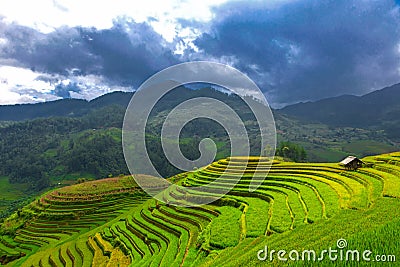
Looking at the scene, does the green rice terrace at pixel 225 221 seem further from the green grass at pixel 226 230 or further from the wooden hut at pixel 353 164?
the wooden hut at pixel 353 164

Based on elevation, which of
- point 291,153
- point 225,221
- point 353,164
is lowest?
point 225,221

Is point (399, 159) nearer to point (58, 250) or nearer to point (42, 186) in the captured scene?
point (58, 250)

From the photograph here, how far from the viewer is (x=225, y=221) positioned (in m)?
19.0

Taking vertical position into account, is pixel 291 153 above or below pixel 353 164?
below

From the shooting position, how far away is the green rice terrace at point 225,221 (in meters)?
11.9

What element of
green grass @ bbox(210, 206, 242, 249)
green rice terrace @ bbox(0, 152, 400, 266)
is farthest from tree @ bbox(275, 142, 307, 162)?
green grass @ bbox(210, 206, 242, 249)

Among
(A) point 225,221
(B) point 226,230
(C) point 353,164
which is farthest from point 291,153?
(B) point 226,230

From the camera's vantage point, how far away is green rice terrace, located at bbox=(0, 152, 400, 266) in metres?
11.9

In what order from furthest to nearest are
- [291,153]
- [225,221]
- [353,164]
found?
[291,153] → [353,164] → [225,221]

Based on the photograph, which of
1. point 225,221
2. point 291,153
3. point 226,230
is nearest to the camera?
point 226,230

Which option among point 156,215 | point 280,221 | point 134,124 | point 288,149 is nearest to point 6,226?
point 156,215

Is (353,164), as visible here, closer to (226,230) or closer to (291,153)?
(226,230)

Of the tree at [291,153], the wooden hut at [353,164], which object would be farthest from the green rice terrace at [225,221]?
the tree at [291,153]

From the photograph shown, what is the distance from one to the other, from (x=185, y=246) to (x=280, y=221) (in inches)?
244
